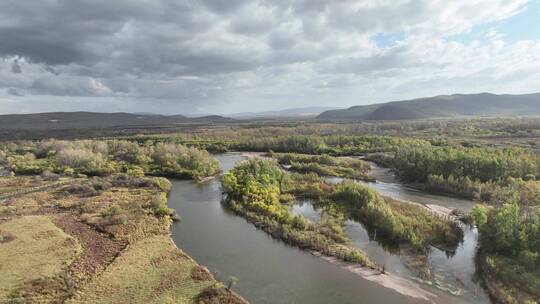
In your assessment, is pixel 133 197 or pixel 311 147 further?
pixel 311 147

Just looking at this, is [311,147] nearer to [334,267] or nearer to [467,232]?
[467,232]

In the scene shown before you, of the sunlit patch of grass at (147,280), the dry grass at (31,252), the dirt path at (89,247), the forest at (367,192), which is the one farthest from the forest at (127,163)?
the sunlit patch of grass at (147,280)

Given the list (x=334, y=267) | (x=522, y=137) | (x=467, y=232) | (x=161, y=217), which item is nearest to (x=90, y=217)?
(x=161, y=217)

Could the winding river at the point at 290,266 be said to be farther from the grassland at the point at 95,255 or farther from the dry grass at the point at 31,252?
the dry grass at the point at 31,252

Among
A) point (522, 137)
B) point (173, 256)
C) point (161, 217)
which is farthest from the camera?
point (522, 137)

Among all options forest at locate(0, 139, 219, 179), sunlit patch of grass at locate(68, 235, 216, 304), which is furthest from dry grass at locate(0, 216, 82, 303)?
forest at locate(0, 139, 219, 179)

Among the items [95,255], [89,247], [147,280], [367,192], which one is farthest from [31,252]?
[367,192]

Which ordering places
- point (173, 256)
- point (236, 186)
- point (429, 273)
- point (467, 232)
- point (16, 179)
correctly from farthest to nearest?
point (16, 179) → point (236, 186) → point (467, 232) → point (173, 256) → point (429, 273)
